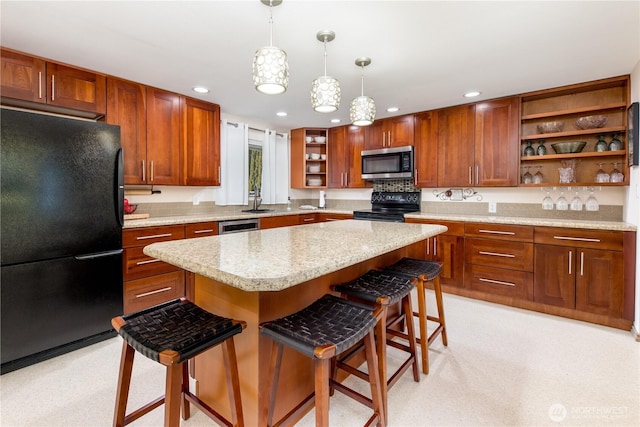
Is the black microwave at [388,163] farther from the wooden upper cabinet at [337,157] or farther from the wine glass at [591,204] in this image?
the wine glass at [591,204]

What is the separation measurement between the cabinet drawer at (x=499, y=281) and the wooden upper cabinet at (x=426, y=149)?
1190mm

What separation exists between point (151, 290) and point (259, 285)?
91.7 inches

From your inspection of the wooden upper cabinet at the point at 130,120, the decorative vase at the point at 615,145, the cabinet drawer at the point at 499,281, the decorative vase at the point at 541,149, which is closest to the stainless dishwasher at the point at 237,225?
the wooden upper cabinet at the point at 130,120

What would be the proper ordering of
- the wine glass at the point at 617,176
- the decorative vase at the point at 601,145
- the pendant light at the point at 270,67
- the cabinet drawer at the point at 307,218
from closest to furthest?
the pendant light at the point at 270,67 < the wine glass at the point at 617,176 < the decorative vase at the point at 601,145 < the cabinet drawer at the point at 307,218

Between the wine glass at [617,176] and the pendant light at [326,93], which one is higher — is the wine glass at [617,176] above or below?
below

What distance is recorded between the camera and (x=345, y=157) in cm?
470

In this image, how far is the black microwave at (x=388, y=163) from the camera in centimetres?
402

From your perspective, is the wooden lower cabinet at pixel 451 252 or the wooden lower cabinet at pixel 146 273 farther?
the wooden lower cabinet at pixel 451 252

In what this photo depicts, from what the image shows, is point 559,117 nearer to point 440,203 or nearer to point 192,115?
point 440,203

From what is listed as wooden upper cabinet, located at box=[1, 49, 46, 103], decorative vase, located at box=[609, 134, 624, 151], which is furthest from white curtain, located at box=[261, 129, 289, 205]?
decorative vase, located at box=[609, 134, 624, 151]

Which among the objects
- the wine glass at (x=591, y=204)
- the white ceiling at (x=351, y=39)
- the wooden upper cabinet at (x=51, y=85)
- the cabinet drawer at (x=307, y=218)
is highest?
the white ceiling at (x=351, y=39)

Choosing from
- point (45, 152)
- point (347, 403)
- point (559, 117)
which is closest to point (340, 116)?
point (559, 117)

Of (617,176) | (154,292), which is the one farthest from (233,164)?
(617,176)

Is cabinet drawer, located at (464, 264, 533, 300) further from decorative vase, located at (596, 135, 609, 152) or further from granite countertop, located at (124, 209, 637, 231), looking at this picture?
decorative vase, located at (596, 135, 609, 152)
